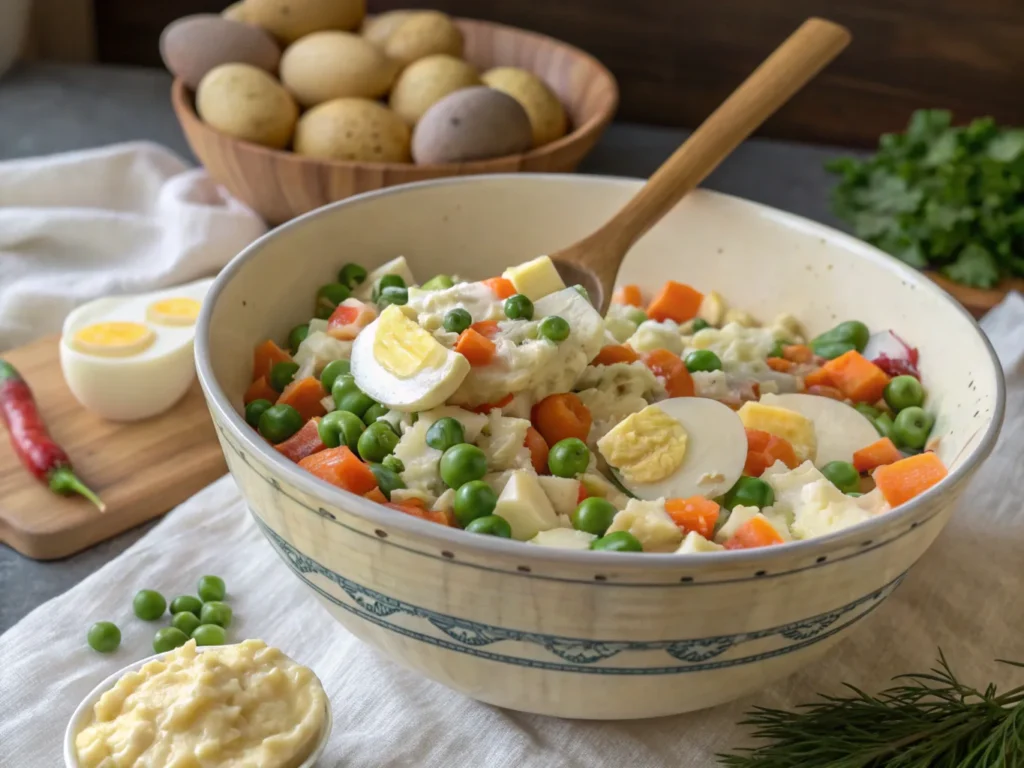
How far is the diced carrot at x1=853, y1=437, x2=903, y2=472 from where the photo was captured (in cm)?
217

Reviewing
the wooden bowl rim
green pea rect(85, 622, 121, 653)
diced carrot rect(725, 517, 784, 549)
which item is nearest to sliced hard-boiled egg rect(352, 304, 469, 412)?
diced carrot rect(725, 517, 784, 549)

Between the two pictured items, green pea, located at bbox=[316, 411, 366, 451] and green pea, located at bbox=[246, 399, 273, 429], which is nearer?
green pea, located at bbox=[316, 411, 366, 451]

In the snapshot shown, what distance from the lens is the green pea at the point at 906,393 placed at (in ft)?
7.60

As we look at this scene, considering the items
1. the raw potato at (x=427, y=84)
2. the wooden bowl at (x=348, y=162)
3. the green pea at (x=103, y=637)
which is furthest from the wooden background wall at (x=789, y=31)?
the green pea at (x=103, y=637)

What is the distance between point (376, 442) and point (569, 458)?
0.34 m

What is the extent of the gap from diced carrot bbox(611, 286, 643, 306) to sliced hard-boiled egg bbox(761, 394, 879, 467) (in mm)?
556

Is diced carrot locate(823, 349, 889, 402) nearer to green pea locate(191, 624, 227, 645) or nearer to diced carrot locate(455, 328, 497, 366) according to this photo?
diced carrot locate(455, 328, 497, 366)

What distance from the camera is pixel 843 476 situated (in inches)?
82.1

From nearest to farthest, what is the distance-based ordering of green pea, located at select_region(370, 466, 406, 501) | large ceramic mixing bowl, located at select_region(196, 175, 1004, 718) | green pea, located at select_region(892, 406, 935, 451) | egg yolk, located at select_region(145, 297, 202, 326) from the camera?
large ceramic mixing bowl, located at select_region(196, 175, 1004, 718), green pea, located at select_region(370, 466, 406, 501), green pea, located at select_region(892, 406, 935, 451), egg yolk, located at select_region(145, 297, 202, 326)

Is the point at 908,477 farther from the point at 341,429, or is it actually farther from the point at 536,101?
the point at 536,101

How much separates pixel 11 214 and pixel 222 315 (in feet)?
5.85

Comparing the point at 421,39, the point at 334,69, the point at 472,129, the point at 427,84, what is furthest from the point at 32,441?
the point at 421,39

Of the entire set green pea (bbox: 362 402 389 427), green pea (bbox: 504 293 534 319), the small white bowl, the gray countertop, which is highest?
green pea (bbox: 504 293 534 319)

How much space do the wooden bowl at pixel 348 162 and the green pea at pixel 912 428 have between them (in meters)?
1.51
